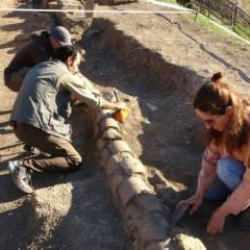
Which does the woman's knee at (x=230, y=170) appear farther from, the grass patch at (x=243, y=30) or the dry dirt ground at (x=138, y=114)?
the grass patch at (x=243, y=30)

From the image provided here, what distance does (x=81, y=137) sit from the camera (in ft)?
19.3

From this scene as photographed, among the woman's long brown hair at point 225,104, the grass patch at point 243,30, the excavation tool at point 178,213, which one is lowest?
the grass patch at point 243,30

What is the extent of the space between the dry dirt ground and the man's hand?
76mm

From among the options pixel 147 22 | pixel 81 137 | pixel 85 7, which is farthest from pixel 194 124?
pixel 85 7

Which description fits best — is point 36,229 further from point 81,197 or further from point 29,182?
point 29,182

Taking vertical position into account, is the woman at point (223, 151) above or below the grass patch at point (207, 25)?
above

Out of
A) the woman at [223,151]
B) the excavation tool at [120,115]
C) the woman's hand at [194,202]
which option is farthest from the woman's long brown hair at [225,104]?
the excavation tool at [120,115]

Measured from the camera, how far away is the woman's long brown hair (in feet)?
10.9

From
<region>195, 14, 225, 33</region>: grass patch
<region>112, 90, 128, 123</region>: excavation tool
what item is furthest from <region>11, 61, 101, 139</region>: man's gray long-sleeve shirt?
<region>195, 14, 225, 33</region>: grass patch

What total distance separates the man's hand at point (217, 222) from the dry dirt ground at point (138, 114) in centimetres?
8

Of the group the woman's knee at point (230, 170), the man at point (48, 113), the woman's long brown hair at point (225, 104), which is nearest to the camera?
the woman's long brown hair at point (225, 104)

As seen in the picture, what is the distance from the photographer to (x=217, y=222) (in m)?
3.79

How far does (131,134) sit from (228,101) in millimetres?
2378

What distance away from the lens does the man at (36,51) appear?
511cm
